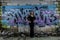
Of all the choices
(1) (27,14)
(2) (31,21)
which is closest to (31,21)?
(2) (31,21)

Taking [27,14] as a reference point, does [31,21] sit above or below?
below

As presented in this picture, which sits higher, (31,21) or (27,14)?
(27,14)

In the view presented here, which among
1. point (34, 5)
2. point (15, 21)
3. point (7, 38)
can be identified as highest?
point (34, 5)

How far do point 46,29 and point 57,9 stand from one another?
1.15 meters

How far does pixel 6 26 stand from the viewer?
12430mm

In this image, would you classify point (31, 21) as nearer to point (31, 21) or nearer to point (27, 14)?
point (31, 21)

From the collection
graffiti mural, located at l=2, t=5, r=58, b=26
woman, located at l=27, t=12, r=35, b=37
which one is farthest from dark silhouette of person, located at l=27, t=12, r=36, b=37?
graffiti mural, located at l=2, t=5, r=58, b=26

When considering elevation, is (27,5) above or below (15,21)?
above

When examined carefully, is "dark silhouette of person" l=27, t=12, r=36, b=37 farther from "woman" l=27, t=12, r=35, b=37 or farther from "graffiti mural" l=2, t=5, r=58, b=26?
"graffiti mural" l=2, t=5, r=58, b=26

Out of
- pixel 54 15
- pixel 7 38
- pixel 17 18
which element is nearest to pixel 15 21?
pixel 17 18

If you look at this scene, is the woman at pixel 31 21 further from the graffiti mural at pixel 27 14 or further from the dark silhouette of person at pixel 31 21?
the graffiti mural at pixel 27 14

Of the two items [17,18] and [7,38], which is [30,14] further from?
[7,38]

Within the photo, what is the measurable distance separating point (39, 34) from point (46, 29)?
0.44m

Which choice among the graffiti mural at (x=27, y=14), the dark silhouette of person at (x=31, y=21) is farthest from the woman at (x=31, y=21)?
the graffiti mural at (x=27, y=14)
